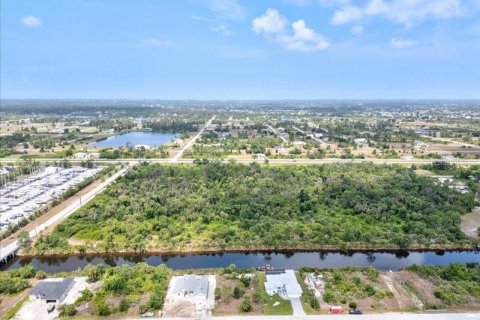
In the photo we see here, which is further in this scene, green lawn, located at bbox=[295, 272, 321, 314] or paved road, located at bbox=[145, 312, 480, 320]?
green lawn, located at bbox=[295, 272, 321, 314]

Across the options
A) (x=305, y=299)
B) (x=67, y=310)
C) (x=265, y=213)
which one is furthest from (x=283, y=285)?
(x=265, y=213)

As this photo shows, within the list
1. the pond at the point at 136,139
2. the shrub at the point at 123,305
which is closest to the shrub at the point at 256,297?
the shrub at the point at 123,305

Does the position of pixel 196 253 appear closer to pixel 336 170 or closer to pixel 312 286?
pixel 312 286

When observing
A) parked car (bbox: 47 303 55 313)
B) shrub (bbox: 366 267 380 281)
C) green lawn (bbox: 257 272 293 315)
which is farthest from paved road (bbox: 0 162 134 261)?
shrub (bbox: 366 267 380 281)

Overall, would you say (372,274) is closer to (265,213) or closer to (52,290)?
(265,213)

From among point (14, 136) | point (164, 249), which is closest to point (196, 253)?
point (164, 249)

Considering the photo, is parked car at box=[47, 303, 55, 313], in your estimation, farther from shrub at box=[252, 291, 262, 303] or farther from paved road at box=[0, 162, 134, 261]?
shrub at box=[252, 291, 262, 303]
